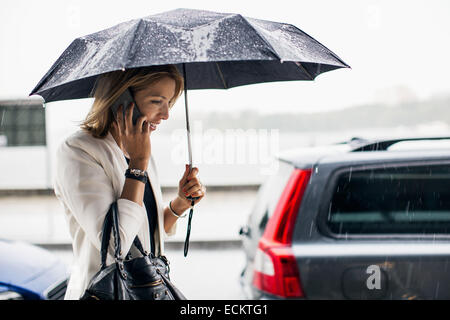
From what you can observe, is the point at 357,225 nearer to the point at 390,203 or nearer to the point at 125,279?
the point at 390,203

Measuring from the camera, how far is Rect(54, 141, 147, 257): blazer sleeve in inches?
60.5

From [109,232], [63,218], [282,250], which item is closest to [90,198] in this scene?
[109,232]

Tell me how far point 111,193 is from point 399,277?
5.35 feet

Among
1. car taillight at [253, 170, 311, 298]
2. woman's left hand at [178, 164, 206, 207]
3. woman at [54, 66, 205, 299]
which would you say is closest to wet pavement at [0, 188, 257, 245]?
→ car taillight at [253, 170, 311, 298]

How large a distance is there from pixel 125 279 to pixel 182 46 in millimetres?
824

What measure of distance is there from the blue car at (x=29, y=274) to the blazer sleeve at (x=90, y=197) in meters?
1.44

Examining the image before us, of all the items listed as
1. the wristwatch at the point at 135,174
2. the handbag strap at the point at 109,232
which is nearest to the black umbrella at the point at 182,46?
the wristwatch at the point at 135,174

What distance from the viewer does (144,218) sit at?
169cm

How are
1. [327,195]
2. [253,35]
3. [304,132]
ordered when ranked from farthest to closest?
[304,132] < [327,195] < [253,35]

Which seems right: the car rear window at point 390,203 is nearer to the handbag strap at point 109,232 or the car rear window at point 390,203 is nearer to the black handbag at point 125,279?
the black handbag at point 125,279

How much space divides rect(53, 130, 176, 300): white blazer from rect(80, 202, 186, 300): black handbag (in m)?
0.03

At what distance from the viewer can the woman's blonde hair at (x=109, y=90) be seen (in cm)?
170
